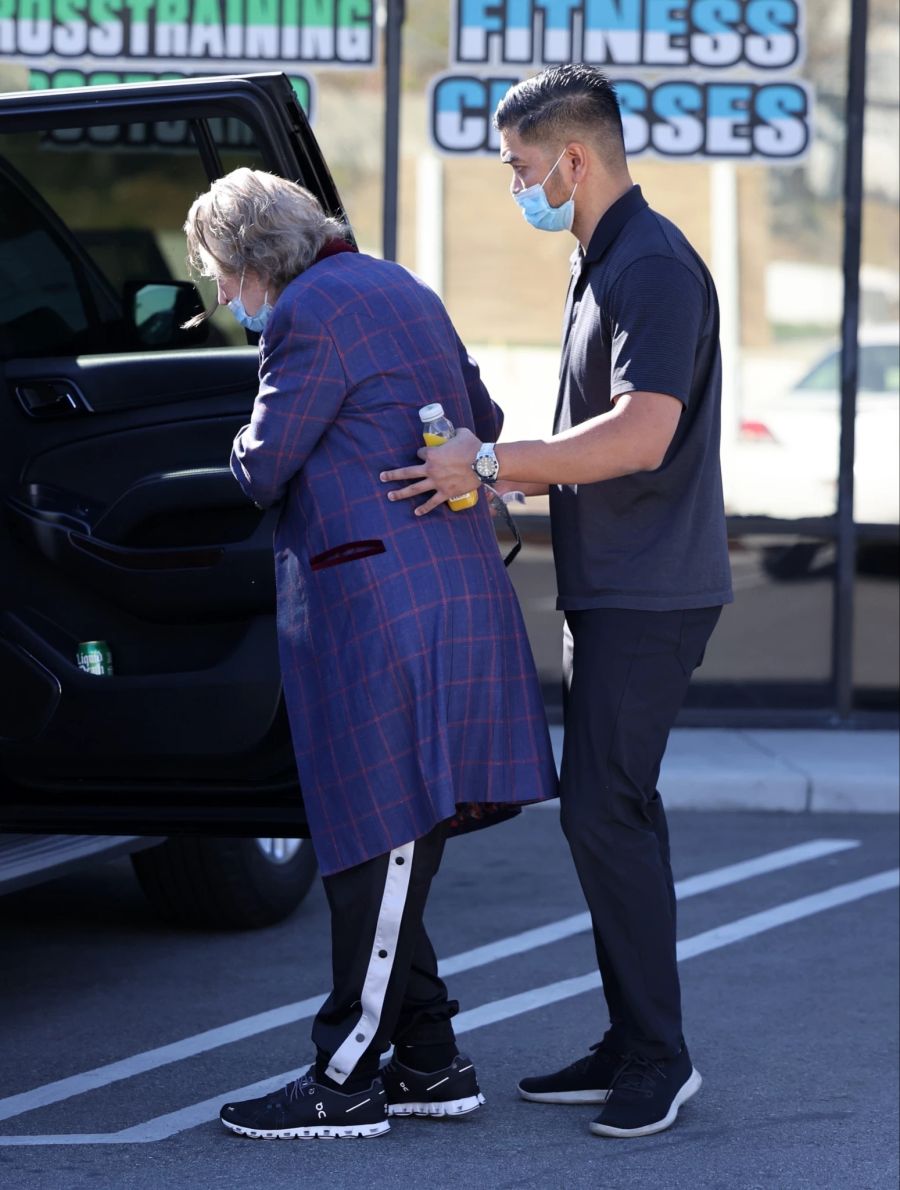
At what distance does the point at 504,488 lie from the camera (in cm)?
369

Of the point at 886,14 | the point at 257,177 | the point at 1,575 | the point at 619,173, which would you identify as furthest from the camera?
the point at 886,14

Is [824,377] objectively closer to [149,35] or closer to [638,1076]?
[149,35]

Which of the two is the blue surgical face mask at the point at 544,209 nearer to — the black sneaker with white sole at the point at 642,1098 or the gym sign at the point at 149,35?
the black sneaker with white sole at the point at 642,1098

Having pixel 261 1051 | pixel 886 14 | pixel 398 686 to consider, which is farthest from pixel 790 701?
pixel 398 686

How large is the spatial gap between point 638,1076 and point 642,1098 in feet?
0.14

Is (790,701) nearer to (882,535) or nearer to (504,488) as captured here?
(882,535)

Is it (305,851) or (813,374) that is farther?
(813,374)

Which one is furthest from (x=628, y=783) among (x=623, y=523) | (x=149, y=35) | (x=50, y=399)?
(x=149, y=35)

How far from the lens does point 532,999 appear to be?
4.61 m

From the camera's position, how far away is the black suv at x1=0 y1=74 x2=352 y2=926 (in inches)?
149

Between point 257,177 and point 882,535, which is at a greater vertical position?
point 257,177

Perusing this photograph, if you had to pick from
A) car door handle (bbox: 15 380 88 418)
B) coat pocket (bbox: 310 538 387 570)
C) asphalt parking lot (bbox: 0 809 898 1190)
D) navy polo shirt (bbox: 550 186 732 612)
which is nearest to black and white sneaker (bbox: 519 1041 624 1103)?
asphalt parking lot (bbox: 0 809 898 1190)

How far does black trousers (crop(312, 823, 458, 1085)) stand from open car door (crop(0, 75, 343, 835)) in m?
0.30

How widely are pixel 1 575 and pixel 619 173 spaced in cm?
150
